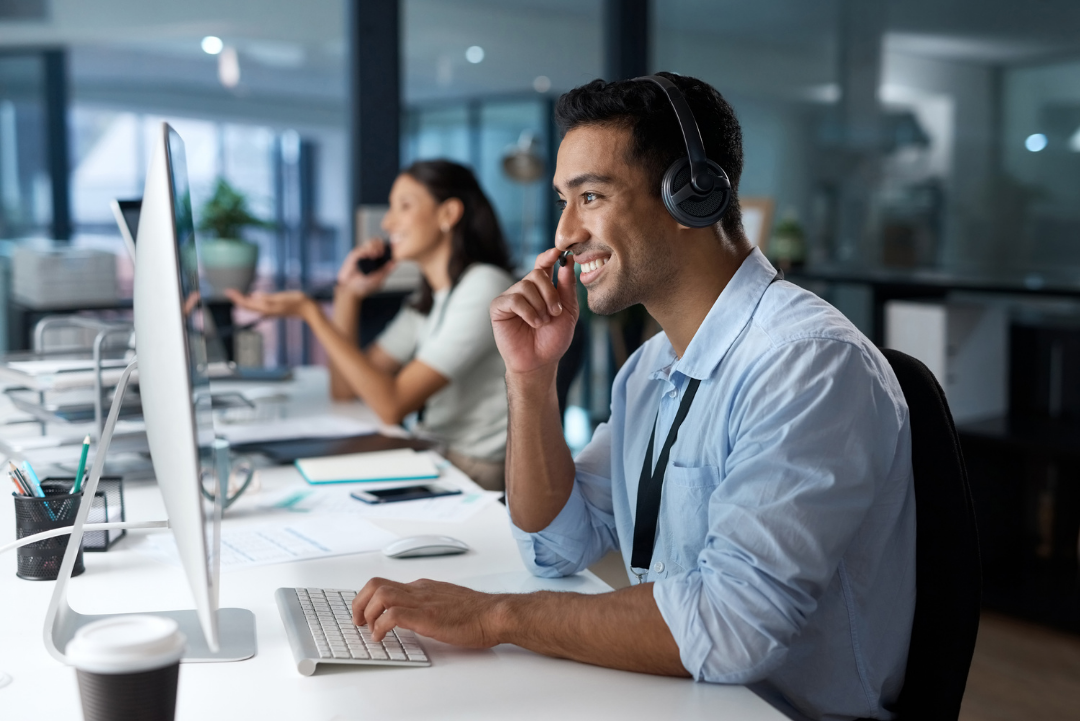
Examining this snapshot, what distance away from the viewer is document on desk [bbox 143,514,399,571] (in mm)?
1362

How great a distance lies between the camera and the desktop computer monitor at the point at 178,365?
0.74m

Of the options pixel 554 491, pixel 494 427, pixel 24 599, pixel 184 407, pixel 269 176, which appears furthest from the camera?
pixel 269 176

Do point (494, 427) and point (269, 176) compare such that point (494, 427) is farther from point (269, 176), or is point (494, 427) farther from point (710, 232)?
point (269, 176)

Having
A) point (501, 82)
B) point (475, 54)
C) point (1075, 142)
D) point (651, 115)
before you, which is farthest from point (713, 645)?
point (501, 82)

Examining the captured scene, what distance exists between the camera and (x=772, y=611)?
0.94 metres

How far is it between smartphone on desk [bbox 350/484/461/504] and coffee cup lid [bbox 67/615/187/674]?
95cm

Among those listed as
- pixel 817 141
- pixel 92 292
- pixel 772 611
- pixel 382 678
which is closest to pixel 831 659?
pixel 772 611

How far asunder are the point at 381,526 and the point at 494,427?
99 centimetres

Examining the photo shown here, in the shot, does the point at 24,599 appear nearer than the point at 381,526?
Yes

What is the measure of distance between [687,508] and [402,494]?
2.24 feet

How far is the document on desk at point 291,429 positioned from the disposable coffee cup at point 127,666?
1.36 m

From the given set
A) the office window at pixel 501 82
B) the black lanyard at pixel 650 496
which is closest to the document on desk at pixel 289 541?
the black lanyard at pixel 650 496

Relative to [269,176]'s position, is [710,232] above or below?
below

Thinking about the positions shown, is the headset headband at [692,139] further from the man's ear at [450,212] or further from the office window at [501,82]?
the office window at [501,82]
